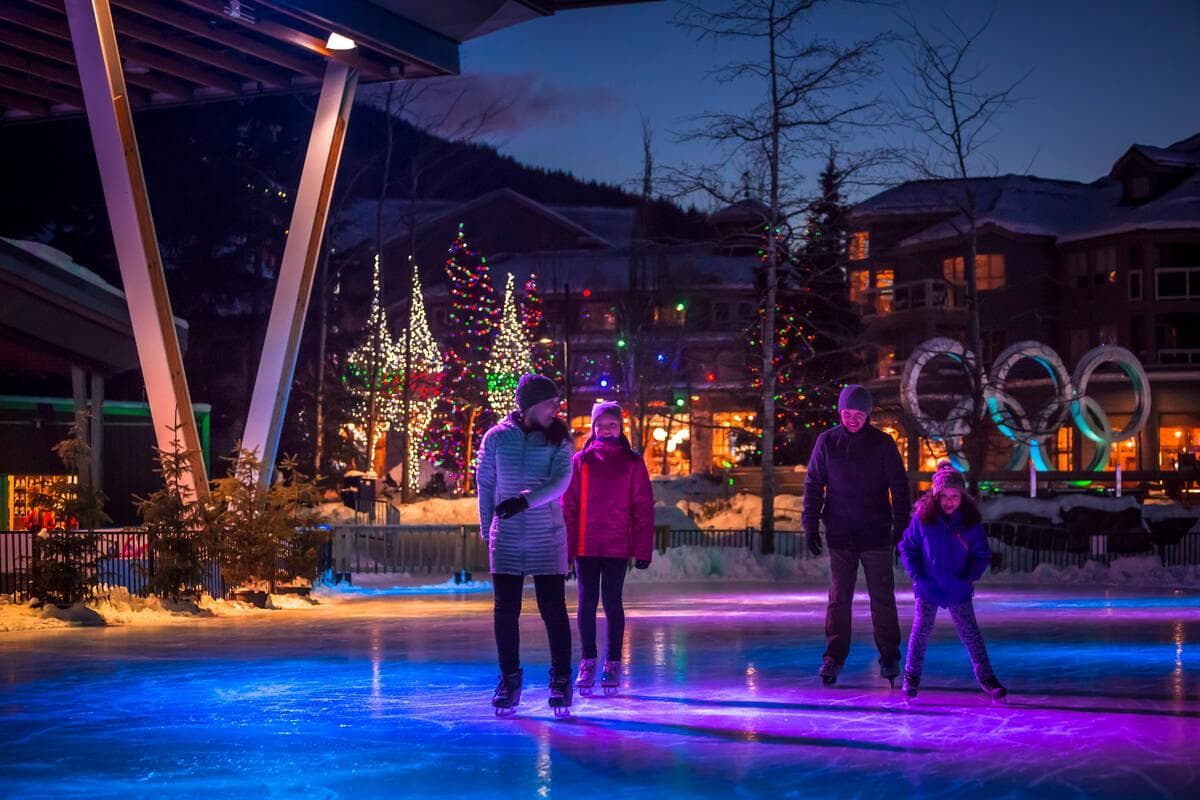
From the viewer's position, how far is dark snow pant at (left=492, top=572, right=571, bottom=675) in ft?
28.8

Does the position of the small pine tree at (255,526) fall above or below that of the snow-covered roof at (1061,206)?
below

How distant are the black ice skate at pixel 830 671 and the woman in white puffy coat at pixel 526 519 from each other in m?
2.16

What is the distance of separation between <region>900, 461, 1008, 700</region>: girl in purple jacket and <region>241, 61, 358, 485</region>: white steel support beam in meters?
12.5

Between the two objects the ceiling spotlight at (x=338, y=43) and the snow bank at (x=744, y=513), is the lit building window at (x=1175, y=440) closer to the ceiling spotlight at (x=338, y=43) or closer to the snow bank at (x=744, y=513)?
the snow bank at (x=744, y=513)

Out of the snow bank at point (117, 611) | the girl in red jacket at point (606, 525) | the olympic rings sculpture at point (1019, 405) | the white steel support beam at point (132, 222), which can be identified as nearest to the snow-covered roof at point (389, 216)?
the olympic rings sculpture at point (1019, 405)

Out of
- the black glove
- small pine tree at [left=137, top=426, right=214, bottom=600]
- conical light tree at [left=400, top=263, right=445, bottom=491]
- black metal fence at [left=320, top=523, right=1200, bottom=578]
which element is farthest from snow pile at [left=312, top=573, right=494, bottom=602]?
conical light tree at [left=400, top=263, right=445, bottom=491]

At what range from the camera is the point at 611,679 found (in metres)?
9.80

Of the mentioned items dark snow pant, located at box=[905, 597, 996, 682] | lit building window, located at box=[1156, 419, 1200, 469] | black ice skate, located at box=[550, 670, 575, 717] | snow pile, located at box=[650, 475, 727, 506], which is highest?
lit building window, located at box=[1156, 419, 1200, 469]

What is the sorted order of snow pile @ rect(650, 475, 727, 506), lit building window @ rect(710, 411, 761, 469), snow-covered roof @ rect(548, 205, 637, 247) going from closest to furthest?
snow pile @ rect(650, 475, 727, 506) → lit building window @ rect(710, 411, 761, 469) → snow-covered roof @ rect(548, 205, 637, 247)

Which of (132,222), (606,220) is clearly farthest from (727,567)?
(606,220)

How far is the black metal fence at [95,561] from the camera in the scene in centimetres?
1669

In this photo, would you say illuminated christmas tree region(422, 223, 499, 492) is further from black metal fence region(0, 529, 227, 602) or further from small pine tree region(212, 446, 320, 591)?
black metal fence region(0, 529, 227, 602)

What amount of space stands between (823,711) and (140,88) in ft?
53.4

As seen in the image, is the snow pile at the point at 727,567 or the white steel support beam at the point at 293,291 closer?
the white steel support beam at the point at 293,291
